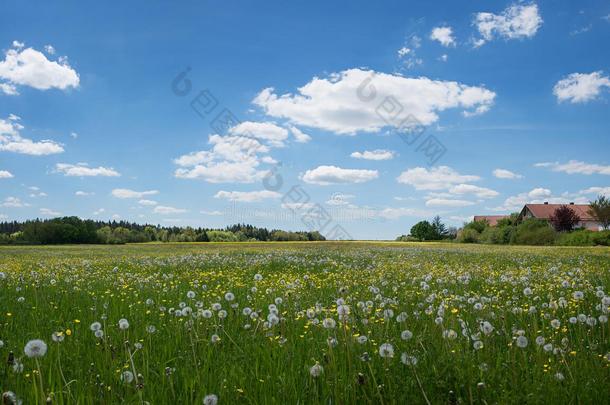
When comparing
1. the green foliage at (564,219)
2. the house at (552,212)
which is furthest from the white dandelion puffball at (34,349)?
the house at (552,212)

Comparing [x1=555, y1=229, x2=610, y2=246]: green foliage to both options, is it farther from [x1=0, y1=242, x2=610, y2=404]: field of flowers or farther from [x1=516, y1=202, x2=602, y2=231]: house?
[x1=0, y1=242, x2=610, y2=404]: field of flowers

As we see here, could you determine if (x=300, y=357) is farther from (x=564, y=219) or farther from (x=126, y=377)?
(x=564, y=219)

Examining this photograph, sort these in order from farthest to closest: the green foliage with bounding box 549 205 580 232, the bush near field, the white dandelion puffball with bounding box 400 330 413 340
Result: the green foliage with bounding box 549 205 580 232
the bush near field
the white dandelion puffball with bounding box 400 330 413 340

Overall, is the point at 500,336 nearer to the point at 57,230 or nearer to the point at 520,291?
the point at 520,291

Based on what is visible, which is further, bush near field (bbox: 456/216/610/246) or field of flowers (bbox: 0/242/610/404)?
bush near field (bbox: 456/216/610/246)

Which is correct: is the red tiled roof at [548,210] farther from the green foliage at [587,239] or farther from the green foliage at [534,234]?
the green foliage at [587,239]

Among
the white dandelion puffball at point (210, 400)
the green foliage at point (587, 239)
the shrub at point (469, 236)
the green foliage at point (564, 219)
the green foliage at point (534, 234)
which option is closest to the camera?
the white dandelion puffball at point (210, 400)

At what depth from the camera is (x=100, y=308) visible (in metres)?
6.80

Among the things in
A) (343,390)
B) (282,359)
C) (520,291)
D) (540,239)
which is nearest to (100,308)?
(282,359)

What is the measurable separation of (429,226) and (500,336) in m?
115

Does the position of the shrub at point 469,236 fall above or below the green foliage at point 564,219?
below

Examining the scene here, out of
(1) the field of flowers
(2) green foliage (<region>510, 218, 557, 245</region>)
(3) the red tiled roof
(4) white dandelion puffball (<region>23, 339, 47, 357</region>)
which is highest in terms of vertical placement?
(3) the red tiled roof

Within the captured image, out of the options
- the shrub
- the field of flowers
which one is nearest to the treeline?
the shrub

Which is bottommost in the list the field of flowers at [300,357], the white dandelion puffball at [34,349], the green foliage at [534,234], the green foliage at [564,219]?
the field of flowers at [300,357]
